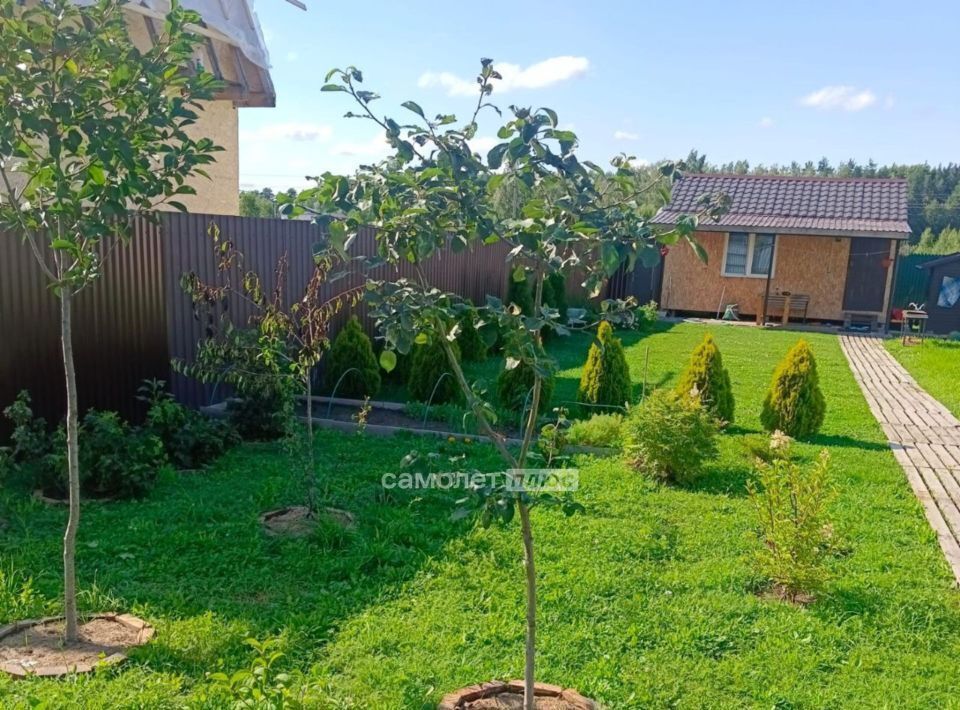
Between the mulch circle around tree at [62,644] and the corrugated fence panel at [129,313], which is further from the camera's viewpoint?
the corrugated fence panel at [129,313]

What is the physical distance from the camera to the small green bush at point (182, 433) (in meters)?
5.40

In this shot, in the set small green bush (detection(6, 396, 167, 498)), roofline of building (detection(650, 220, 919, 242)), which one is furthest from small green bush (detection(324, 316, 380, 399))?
roofline of building (detection(650, 220, 919, 242))

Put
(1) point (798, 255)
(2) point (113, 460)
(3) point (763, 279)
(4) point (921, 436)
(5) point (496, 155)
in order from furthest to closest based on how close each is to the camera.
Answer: (3) point (763, 279)
(1) point (798, 255)
(4) point (921, 436)
(2) point (113, 460)
(5) point (496, 155)

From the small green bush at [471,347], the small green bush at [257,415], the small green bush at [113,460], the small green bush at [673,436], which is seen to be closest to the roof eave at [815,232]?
the small green bush at [471,347]

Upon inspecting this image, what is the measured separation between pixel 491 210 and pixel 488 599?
2.13 meters

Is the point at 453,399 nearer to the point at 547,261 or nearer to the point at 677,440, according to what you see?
the point at 677,440

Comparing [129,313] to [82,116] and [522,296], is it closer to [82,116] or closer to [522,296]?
[82,116]

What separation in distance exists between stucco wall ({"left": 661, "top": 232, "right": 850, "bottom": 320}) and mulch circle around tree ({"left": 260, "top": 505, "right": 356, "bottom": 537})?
14663mm

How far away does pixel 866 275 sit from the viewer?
56.6ft

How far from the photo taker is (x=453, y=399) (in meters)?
7.70

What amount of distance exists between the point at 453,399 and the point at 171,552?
4.06 m

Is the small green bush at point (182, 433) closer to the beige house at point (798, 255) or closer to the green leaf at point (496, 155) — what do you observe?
the green leaf at point (496, 155)

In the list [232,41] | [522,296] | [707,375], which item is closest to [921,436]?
[707,375]

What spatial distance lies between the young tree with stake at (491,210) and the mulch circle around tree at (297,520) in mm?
2339
